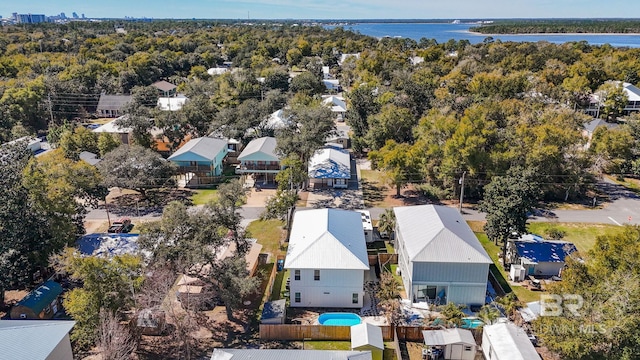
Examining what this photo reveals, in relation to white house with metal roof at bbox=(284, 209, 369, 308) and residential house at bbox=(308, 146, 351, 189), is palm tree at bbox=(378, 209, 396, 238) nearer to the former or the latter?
white house with metal roof at bbox=(284, 209, 369, 308)

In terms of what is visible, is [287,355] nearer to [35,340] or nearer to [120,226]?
[35,340]

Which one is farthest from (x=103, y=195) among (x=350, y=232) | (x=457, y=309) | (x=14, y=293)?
(x=457, y=309)

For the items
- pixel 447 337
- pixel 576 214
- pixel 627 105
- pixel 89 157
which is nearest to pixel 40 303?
pixel 447 337

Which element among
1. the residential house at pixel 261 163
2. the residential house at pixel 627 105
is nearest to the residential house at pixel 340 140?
the residential house at pixel 261 163

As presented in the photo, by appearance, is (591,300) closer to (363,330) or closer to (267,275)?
(363,330)

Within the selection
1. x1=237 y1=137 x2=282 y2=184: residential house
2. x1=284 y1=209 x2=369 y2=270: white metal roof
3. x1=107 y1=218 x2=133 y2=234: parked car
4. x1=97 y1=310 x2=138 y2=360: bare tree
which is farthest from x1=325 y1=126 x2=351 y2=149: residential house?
x1=97 y1=310 x2=138 y2=360: bare tree
